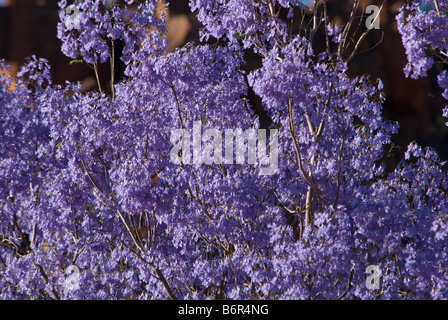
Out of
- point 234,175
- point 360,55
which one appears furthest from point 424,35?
point 360,55

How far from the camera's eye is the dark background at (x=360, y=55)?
90.7ft

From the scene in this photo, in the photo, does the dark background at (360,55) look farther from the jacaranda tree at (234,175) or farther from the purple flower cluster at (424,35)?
the purple flower cluster at (424,35)

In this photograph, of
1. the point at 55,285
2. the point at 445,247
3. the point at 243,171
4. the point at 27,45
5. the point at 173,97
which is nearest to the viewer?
the point at 445,247

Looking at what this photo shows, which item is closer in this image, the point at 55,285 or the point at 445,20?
the point at 445,20

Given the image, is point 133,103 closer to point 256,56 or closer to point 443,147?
point 256,56

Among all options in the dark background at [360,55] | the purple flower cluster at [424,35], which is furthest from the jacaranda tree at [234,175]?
the dark background at [360,55]

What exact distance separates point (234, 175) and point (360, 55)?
17.1 meters

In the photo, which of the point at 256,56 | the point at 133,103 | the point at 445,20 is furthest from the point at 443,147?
the point at 133,103

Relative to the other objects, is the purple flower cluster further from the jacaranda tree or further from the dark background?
the dark background

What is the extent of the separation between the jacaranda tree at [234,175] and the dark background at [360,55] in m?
13.2

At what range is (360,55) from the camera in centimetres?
2770

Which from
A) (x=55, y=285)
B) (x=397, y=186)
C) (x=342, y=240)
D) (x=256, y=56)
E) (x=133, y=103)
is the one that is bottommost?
(x=55, y=285)

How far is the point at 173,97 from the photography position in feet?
43.8

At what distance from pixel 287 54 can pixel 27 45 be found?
20400mm
